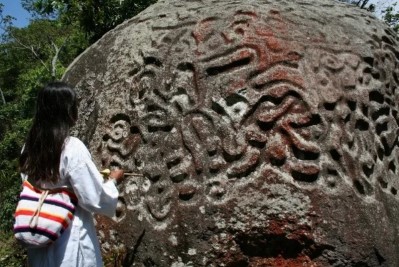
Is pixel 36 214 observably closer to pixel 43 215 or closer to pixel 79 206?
pixel 43 215

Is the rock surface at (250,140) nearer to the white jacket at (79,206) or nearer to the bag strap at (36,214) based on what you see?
the white jacket at (79,206)

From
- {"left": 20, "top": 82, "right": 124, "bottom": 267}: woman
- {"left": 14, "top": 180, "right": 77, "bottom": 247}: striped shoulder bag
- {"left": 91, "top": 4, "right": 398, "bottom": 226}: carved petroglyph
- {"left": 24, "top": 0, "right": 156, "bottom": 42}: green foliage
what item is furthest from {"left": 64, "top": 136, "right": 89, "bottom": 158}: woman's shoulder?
{"left": 24, "top": 0, "right": 156, "bottom": 42}: green foliage

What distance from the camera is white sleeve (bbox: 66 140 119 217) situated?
240 centimetres

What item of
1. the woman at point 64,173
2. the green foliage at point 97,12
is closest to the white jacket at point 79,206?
the woman at point 64,173

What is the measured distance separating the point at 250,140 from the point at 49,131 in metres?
1.18

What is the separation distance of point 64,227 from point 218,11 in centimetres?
184

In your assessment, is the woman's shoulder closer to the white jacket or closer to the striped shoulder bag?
the white jacket

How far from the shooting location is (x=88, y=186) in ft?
7.89

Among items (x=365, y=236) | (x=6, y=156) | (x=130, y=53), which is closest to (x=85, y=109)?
(x=130, y=53)

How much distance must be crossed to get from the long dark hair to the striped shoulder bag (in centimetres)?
7

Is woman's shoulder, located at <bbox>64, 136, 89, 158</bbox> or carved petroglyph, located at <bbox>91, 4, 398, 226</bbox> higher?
woman's shoulder, located at <bbox>64, 136, 89, 158</bbox>

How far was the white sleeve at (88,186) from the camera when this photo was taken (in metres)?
2.40

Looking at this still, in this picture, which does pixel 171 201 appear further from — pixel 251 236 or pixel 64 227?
pixel 64 227

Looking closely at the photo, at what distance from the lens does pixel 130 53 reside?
12.5 ft
